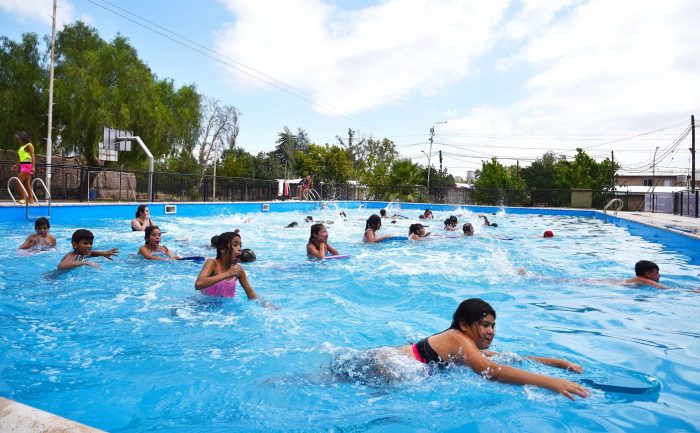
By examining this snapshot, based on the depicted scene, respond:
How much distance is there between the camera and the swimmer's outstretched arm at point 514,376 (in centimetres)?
318

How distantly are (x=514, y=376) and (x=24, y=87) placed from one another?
104ft

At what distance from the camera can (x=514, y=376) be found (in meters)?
3.30

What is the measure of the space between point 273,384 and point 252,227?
12.6 metres

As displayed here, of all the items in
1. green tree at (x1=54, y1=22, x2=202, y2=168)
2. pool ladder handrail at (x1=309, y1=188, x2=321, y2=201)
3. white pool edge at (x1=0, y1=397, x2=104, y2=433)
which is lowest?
white pool edge at (x1=0, y1=397, x2=104, y2=433)

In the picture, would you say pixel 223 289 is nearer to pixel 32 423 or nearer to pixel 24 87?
pixel 32 423

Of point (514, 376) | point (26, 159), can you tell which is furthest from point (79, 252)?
point (26, 159)

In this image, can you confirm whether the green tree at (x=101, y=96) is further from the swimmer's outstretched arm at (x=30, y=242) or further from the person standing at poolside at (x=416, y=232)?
the person standing at poolside at (x=416, y=232)

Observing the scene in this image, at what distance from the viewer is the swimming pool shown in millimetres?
3104

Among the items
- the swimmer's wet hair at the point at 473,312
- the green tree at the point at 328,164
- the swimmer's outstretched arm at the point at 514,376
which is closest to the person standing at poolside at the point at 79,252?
the swimmer's wet hair at the point at 473,312

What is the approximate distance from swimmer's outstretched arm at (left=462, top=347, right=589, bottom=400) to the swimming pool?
101 mm

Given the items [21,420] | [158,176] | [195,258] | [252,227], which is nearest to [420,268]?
[195,258]

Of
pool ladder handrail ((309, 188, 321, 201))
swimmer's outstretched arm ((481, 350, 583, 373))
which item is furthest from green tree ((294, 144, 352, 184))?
swimmer's outstretched arm ((481, 350, 583, 373))

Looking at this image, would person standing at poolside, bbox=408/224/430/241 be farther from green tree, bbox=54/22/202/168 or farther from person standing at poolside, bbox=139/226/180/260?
green tree, bbox=54/22/202/168

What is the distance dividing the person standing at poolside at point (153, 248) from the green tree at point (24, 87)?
23805mm
